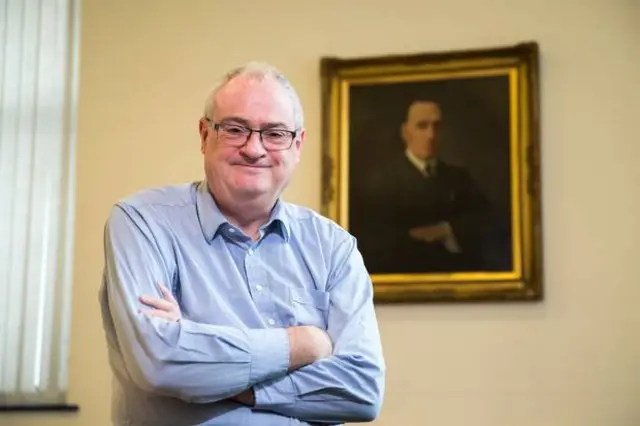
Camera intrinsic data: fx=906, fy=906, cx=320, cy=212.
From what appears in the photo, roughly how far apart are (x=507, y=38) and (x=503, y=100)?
257 mm

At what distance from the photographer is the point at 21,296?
3.73 meters

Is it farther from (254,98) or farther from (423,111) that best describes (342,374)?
(423,111)

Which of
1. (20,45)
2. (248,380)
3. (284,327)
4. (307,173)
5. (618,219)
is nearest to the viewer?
(248,380)

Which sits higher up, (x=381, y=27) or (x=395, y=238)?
(x=381, y=27)

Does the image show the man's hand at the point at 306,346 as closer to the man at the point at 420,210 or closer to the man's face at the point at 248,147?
the man's face at the point at 248,147

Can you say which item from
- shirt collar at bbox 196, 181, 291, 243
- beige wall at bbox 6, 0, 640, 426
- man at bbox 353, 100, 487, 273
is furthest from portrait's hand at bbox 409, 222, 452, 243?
shirt collar at bbox 196, 181, 291, 243

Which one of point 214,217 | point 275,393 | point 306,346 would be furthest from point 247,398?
point 214,217

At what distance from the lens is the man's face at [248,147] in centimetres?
204

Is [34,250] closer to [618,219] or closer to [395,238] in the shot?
[395,238]

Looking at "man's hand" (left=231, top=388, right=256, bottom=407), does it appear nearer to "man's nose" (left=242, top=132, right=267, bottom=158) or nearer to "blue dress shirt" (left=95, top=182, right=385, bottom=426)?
"blue dress shirt" (left=95, top=182, right=385, bottom=426)

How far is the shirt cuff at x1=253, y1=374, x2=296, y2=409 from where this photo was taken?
1.86 metres

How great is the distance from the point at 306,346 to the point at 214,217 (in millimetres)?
362

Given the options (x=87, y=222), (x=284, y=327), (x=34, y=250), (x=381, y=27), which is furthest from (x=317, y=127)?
(x=284, y=327)

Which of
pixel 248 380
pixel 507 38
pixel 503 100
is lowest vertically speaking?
pixel 248 380
